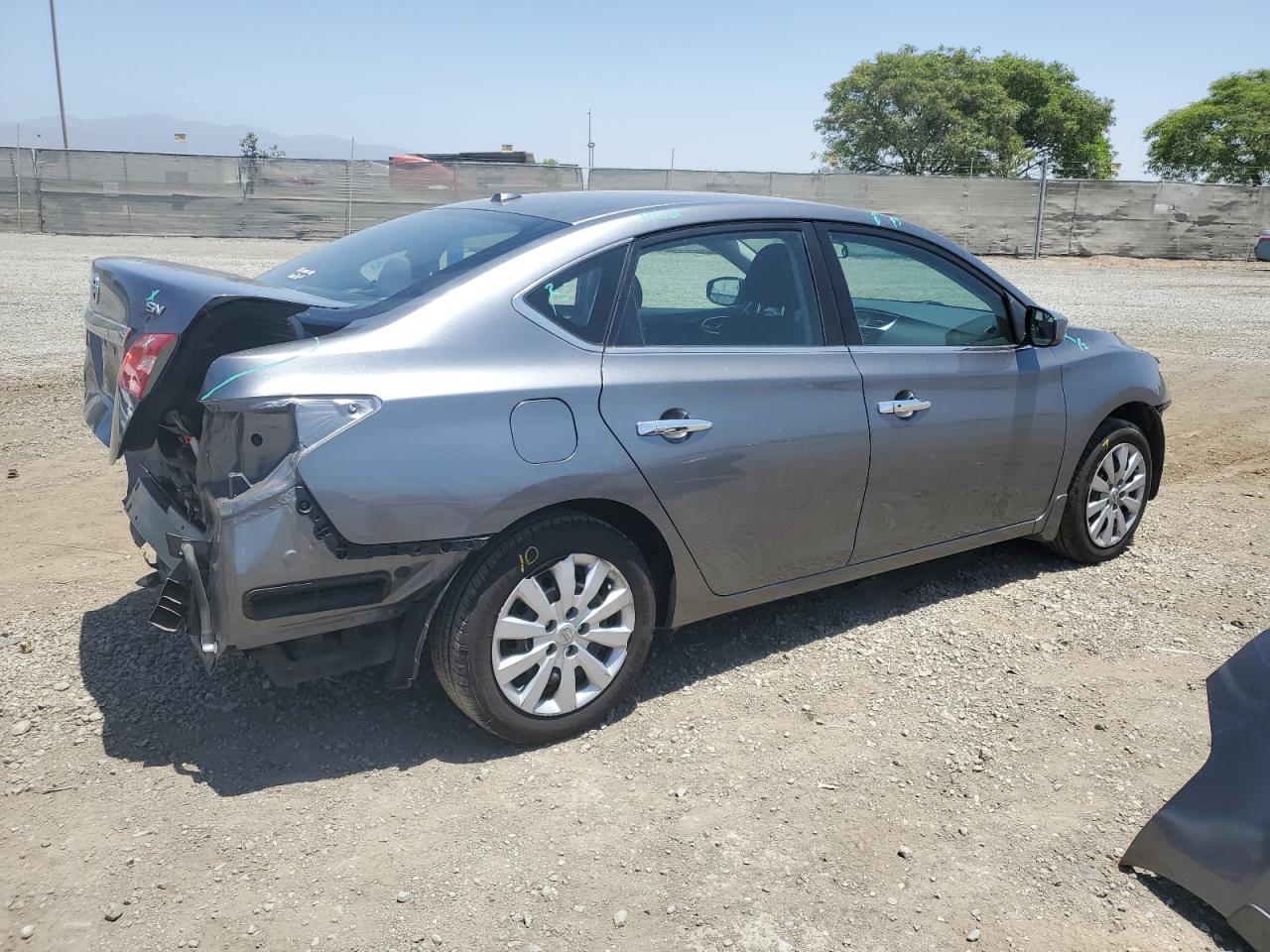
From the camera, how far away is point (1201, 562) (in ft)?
17.0

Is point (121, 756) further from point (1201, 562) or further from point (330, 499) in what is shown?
point (1201, 562)

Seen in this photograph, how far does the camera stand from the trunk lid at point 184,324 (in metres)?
3.06

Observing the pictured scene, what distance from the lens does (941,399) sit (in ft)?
13.5

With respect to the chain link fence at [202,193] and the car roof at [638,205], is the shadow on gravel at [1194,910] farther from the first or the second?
the chain link fence at [202,193]

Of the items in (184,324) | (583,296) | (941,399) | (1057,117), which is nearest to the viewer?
(184,324)

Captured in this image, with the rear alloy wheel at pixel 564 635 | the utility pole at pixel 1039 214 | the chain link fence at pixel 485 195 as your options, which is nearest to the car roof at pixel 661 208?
the rear alloy wheel at pixel 564 635

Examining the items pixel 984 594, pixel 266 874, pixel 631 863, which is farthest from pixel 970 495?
pixel 266 874

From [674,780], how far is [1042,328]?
2.58 meters

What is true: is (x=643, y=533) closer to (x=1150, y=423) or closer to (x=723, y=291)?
(x=723, y=291)

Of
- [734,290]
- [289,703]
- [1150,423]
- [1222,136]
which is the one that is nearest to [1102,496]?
[1150,423]

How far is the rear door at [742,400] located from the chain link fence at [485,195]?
21.5 metres

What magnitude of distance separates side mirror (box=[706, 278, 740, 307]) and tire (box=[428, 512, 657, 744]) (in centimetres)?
106

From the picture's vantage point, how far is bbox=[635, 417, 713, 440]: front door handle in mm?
3340

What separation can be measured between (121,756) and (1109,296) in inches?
691
